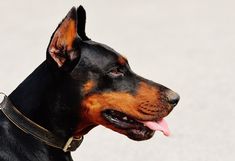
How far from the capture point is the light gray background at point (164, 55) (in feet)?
23.0

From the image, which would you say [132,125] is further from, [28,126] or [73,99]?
[28,126]

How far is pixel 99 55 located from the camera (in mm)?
4426

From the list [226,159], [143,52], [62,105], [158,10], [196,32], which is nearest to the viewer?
[62,105]

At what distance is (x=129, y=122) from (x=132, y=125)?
0.03 m

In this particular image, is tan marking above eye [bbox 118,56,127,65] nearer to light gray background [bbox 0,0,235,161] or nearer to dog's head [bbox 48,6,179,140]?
dog's head [bbox 48,6,179,140]

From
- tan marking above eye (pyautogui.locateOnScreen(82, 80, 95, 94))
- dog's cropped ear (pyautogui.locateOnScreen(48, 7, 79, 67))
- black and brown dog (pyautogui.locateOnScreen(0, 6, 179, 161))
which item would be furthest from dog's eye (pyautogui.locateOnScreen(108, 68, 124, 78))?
dog's cropped ear (pyautogui.locateOnScreen(48, 7, 79, 67))

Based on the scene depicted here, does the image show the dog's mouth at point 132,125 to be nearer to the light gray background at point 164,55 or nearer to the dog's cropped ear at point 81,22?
the dog's cropped ear at point 81,22

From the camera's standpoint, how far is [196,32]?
10.4 m

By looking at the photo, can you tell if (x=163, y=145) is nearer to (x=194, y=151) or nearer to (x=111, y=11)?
(x=194, y=151)

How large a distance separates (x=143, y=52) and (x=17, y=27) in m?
2.21

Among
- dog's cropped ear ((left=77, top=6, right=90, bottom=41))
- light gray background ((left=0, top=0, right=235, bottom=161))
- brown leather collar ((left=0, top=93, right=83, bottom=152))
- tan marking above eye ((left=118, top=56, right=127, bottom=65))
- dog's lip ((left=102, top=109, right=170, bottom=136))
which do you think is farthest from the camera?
light gray background ((left=0, top=0, right=235, bottom=161))

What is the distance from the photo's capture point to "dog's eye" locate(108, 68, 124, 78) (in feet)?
14.5

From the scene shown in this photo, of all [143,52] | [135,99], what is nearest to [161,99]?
[135,99]

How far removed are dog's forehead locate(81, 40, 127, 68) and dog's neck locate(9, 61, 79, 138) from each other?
0.69 feet
